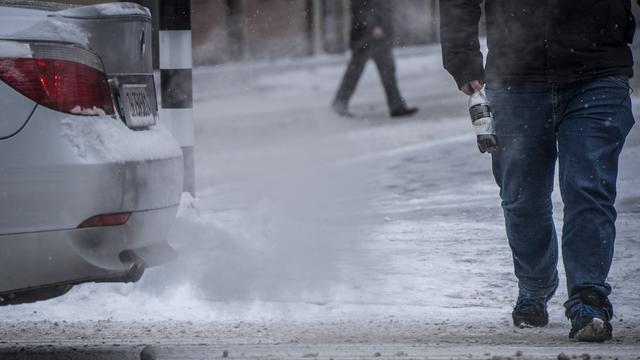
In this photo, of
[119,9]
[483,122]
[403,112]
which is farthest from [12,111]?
[403,112]

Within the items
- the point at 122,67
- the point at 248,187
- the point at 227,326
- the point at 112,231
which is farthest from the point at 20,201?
the point at 248,187

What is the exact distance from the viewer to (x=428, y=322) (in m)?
5.46

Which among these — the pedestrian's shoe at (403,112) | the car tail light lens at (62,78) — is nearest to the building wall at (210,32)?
the pedestrian's shoe at (403,112)

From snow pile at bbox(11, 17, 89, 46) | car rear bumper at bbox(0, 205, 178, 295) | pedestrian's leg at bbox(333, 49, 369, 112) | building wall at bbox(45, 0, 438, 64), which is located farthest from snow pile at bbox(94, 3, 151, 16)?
building wall at bbox(45, 0, 438, 64)

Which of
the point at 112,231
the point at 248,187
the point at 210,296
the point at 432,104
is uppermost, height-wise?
the point at 112,231

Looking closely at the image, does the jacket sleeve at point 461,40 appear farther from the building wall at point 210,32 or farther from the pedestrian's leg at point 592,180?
the building wall at point 210,32

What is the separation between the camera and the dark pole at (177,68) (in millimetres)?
6875

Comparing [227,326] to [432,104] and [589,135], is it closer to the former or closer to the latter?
[589,135]

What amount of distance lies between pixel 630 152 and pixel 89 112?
5.11 metres

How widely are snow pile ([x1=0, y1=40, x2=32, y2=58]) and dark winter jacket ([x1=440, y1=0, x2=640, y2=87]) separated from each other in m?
1.67

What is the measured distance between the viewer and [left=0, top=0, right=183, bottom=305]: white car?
4301mm

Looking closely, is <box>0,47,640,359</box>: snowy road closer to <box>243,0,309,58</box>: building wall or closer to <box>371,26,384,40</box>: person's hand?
<box>371,26,384,40</box>: person's hand

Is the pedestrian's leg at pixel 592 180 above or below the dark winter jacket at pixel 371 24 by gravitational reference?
above

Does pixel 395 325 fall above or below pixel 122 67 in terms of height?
below
